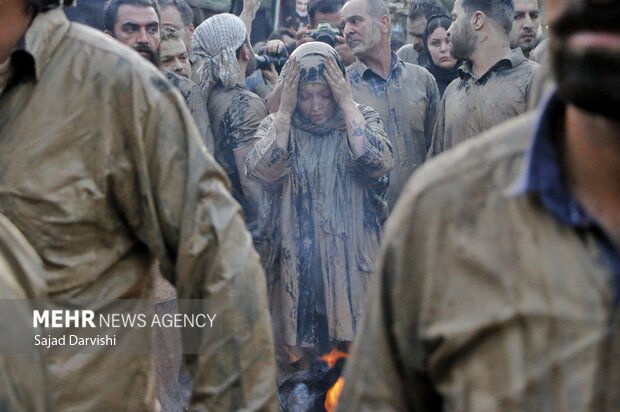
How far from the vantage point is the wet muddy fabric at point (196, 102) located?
366 inches

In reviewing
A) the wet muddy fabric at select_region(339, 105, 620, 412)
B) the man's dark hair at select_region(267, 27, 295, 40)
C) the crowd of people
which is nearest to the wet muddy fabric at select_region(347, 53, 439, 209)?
the man's dark hair at select_region(267, 27, 295, 40)

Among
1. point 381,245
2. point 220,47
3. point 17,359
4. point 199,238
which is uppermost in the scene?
point 17,359

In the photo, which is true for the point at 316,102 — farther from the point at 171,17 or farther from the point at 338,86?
the point at 171,17

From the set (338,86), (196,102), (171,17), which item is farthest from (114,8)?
(338,86)

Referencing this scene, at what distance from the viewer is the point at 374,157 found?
855 centimetres

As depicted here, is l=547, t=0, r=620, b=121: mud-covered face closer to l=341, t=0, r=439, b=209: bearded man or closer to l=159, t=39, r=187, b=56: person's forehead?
l=341, t=0, r=439, b=209: bearded man

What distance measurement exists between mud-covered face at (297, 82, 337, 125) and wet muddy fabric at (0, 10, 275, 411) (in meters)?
5.06

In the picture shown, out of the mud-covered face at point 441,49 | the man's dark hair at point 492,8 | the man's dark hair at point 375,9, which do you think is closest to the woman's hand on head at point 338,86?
the man's dark hair at point 492,8

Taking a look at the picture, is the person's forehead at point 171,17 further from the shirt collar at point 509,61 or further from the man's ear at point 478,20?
the shirt collar at point 509,61

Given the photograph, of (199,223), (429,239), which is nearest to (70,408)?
(199,223)

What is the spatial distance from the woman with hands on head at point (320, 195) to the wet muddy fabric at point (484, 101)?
0.75 metres

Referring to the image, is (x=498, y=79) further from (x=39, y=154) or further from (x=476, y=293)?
(x=476, y=293)

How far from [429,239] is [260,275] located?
1.41m

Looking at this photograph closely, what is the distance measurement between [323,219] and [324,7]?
3779 mm
